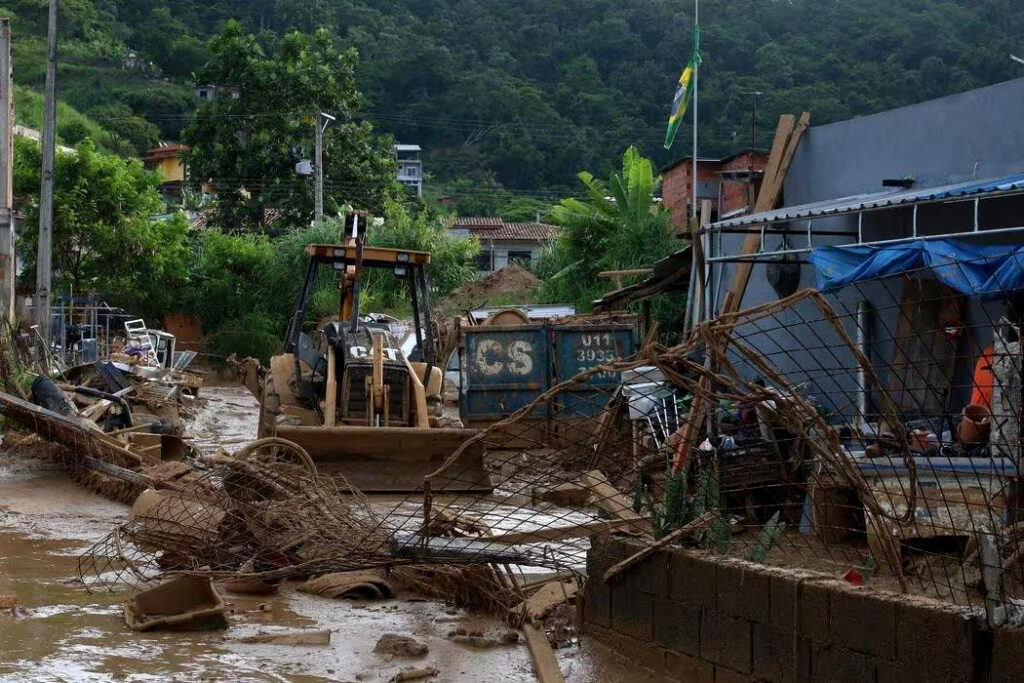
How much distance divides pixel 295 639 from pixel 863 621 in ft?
12.0

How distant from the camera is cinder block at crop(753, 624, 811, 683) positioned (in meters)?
6.15

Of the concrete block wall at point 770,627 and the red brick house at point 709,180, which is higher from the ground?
the red brick house at point 709,180

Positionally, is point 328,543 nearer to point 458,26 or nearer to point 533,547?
point 533,547

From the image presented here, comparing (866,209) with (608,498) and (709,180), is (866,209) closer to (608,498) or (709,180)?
(608,498)

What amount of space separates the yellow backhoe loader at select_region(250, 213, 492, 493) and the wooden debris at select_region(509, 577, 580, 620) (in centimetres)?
394

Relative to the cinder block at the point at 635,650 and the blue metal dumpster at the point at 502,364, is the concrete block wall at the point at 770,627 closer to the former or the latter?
the cinder block at the point at 635,650

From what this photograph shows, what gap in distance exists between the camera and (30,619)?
27.0ft

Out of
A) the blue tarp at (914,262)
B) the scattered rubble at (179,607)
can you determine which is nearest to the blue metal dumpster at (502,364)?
the blue tarp at (914,262)

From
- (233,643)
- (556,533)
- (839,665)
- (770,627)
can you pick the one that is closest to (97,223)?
(556,533)

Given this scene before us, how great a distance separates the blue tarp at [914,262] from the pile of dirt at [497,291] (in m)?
19.4

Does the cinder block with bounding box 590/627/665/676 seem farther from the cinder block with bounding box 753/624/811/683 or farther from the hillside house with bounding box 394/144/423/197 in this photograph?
the hillside house with bounding box 394/144/423/197

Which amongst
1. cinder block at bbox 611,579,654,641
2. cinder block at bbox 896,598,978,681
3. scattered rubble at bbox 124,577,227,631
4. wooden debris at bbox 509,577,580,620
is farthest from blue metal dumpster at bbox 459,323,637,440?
cinder block at bbox 896,598,978,681

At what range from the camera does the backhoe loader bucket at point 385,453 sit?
12938 mm

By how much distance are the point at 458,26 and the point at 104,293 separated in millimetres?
43787
